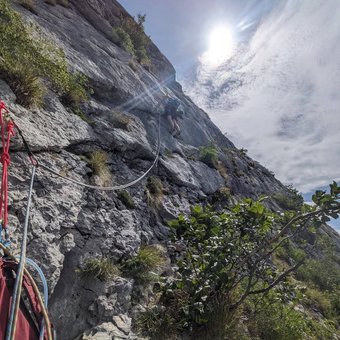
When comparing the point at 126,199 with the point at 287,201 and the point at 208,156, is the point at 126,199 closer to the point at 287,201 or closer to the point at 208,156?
the point at 208,156

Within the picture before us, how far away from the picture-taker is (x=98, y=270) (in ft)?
13.1

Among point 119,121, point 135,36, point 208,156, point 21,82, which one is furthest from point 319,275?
point 135,36

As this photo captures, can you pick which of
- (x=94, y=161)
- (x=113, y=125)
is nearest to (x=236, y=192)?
(x=113, y=125)

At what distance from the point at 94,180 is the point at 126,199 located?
78 centimetres

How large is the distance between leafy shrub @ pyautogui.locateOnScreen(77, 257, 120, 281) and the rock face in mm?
78

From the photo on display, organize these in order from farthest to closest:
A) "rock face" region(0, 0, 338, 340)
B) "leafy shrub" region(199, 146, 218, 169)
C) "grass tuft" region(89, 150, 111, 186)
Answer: "leafy shrub" region(199, 146, 218, 169), "grass tuft" region(89, 150, 111, 186), "rock face" region(0, 0, 338, 340)

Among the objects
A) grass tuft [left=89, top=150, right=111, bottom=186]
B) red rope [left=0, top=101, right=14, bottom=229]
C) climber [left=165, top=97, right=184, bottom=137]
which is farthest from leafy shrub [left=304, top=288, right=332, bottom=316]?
red rope [left=0, top=101, right=14, bottom=229]

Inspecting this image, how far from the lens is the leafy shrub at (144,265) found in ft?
14.6

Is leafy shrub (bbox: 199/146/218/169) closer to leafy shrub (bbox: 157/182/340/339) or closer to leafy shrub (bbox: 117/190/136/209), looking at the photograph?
leafy shrub (bbox: 117/190/136/209)

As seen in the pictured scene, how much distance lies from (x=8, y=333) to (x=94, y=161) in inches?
172

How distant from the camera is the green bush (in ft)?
16.5

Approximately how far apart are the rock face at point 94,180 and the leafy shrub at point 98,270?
78 mm

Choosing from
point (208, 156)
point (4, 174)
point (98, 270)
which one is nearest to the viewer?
point (4, 174)

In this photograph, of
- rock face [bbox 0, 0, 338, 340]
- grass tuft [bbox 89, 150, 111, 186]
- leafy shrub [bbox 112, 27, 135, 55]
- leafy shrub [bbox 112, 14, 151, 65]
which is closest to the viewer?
rock face [bbox 0, 0, 338, 340]
